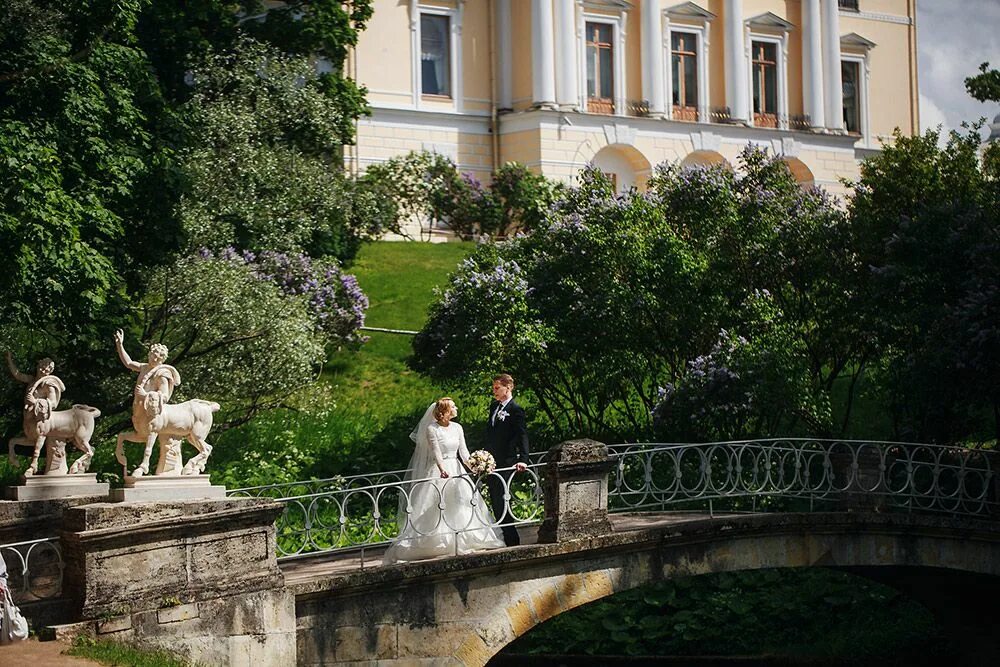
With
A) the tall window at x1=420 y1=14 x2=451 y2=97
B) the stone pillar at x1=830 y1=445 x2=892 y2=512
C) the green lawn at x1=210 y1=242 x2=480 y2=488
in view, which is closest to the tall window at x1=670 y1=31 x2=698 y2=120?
the tall window at x1=420 y1=14 x2=451 y2=97

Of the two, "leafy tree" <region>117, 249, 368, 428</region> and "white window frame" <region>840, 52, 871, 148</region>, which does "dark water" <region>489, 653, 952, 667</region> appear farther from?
"white window frame" <region>840, 52, 871, 148</region>

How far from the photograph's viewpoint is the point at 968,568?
19.9 metres

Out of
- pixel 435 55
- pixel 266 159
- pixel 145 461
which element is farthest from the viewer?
pixel 435 55

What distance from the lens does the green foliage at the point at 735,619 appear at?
26281mm

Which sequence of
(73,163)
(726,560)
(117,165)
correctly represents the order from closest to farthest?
(726,560), (73,163), (117,165)

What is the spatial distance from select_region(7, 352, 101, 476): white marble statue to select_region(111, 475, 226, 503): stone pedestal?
2.06 metres

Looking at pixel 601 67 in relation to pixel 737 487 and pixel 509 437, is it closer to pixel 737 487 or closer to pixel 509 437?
pixel 737 487

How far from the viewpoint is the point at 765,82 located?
52.8m

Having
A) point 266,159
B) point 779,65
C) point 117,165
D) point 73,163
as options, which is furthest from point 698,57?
point 73,163

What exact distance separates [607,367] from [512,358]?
4.91 feet

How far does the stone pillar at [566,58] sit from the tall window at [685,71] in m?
4.41

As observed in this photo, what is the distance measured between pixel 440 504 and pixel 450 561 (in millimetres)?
562

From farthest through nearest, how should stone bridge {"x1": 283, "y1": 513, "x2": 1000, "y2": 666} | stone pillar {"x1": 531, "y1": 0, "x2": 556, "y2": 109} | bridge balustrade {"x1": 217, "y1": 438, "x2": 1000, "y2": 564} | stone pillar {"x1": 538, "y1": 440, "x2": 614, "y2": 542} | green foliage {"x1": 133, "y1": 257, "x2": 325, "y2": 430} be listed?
stone pillar {"x1": 531, "y1": 0, "x2": 556, "y2": 109}
green foliage {"x1": 133, "y1": 257, "x2": 325, "y2": 430}
bridge balustrade {"x1": 217, "y1": 438, "x2": 1000, "y2": 564}
stone pillar {"x1": 538, "y1": 440, "x2": 614, "y2": 542}
stone bridge {"x1": 283, "y1": 513, "x2": 1000, "y2": 666}

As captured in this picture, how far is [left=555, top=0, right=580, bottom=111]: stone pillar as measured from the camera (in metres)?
47.2
